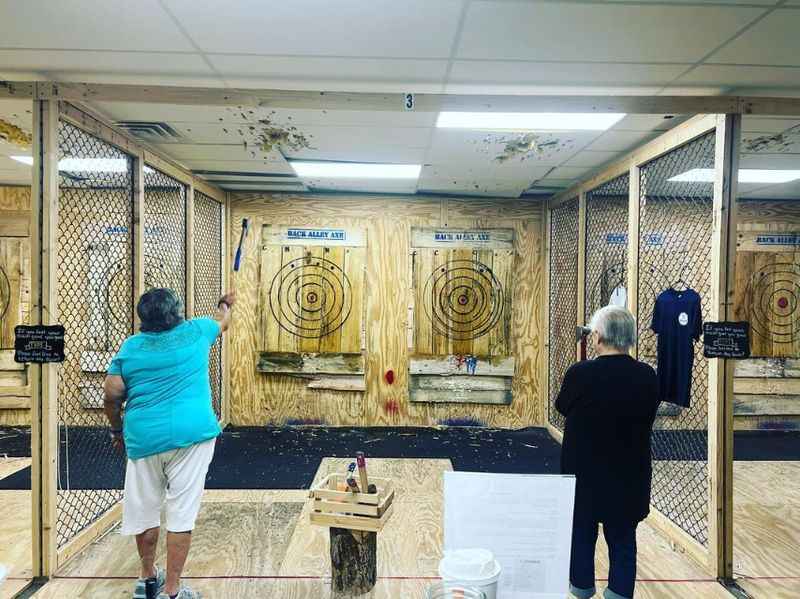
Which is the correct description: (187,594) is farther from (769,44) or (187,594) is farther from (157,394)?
(769,44)

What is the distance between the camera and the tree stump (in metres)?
2.67

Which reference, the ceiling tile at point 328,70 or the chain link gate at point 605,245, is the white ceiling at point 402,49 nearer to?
the ceiling tile at point 328,70

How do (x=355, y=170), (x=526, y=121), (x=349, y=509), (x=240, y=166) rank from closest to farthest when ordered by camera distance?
(x=349, y=509)
(x=526, y=121)
(x=240, y=166)
(x=355, y=170)

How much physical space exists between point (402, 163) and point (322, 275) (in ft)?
5.93

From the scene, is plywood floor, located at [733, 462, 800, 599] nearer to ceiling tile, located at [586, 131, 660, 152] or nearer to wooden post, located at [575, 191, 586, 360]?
wooden post, located at [575, 191, 586, 360]

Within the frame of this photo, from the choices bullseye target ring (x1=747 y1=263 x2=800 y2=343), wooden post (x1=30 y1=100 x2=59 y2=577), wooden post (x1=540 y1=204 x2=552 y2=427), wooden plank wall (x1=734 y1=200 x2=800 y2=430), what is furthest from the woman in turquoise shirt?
bullseye target ring (x1=747 y1=263 x2=800 y2=343)

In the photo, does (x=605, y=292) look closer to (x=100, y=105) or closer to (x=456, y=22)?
(x=456, y=22)

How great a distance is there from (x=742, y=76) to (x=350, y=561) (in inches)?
118

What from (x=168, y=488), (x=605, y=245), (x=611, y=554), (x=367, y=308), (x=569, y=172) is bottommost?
(x=611, y=554)

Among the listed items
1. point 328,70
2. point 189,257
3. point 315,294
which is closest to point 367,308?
point 315,294

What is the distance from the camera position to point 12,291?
18.7ft

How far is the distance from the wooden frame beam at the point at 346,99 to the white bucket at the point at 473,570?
85.2 inches

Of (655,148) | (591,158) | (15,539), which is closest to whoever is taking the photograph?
(15,539)

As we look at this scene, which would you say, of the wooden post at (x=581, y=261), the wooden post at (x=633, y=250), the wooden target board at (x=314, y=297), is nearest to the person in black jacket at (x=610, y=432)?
the wooden post at (x=633, y=250)
